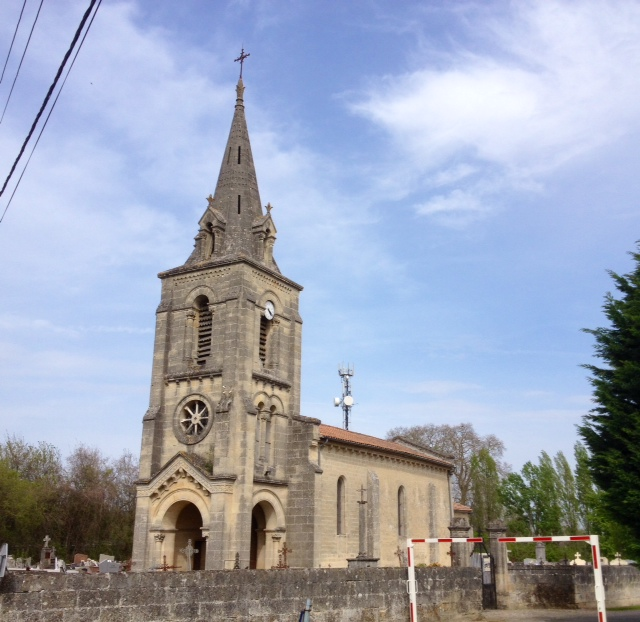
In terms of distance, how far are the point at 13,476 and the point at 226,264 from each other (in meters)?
27.3

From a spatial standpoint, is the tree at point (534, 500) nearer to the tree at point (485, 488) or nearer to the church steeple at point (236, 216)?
the tree at point (485, 488)

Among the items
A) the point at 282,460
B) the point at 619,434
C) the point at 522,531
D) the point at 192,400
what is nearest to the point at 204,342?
the point at 192,400

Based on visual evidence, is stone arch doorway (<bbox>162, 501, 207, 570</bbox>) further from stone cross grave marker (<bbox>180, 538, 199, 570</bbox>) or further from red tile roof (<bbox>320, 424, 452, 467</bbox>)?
red tile roof (<bbox>320, 424, 452, 467</bbox>)

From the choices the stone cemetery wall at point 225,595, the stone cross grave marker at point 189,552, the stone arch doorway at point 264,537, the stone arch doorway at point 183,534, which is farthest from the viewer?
the stone arch doorway at point 264,537

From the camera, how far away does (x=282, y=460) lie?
2941 centimetres

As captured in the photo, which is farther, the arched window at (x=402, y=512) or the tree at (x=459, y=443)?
the tree at (x=459, y=443)

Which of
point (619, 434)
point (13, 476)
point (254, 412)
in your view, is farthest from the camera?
point (13, 476)

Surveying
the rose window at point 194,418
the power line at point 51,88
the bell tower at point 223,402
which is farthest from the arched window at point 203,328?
the power line at point 51,88

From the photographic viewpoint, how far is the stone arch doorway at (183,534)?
90.7 feet

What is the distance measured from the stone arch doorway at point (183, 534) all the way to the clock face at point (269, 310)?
345 inches

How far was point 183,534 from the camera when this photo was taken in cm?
2864

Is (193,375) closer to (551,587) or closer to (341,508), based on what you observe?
(341,508)

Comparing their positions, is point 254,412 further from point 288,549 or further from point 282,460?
point 288,549

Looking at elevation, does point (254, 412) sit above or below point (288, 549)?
above
